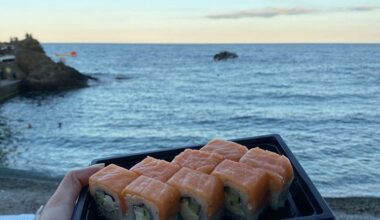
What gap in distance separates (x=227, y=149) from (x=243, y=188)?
20.9 inches

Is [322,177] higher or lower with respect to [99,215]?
lower

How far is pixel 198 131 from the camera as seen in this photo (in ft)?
101

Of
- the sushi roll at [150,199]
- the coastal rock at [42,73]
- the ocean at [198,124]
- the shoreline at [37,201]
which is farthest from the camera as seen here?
the coastal rock at [42,73]

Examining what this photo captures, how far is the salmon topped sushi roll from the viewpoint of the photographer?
2.83 meters

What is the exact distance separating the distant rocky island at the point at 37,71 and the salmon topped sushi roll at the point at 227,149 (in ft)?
189

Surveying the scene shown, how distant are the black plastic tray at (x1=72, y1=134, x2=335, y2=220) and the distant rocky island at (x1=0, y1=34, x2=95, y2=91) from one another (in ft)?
188

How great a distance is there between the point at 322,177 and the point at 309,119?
16.0m

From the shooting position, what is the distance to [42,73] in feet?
196

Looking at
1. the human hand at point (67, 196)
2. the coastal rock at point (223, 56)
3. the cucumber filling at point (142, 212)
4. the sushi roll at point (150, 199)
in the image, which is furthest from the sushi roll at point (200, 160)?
the coastal rock at point (223, 56)

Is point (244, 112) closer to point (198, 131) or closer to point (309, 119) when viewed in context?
point (309, 119)

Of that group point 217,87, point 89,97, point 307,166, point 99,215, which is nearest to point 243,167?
point 99,215

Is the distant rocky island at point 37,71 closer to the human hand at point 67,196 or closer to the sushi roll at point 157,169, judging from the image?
the human hand at point 67,196

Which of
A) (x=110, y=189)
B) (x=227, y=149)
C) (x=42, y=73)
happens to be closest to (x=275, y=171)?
(x=227, y=149)

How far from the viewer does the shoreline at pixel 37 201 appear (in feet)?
39.2
